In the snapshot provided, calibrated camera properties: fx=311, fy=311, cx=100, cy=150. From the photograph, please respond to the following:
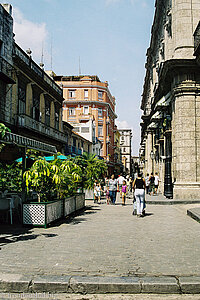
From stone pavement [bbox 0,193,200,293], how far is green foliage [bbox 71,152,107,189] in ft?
20.2

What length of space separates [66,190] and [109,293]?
651cm

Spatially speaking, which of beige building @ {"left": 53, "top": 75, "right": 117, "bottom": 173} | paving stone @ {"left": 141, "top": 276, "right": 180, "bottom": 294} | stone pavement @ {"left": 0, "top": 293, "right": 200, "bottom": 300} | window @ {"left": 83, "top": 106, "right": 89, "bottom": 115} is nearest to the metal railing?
stone pavement @ {"left": 0, "top": 293, "right": 200, "bottom": 300}

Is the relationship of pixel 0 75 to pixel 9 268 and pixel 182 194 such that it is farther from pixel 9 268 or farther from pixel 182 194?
pixel 9 268

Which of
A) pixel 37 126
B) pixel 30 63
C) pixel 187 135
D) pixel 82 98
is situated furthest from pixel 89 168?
pixel 82 98

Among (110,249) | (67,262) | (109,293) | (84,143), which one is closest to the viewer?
(109,293)

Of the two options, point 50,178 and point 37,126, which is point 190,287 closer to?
point 50,178

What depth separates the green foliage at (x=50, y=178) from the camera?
8727 mm

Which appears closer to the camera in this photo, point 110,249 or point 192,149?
point 110,249

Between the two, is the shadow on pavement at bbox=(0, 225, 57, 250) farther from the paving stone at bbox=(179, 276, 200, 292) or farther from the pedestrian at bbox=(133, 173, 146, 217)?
the pedestrian at bbox=(133, 173, 146, 217)

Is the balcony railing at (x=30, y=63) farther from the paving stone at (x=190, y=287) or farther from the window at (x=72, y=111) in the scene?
the window at (x=72, y=111)

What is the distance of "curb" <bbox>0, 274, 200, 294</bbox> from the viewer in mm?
4266

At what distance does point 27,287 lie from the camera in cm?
432

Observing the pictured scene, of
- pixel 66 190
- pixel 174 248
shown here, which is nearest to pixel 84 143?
pixel 66 190

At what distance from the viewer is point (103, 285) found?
4297 millimetres
